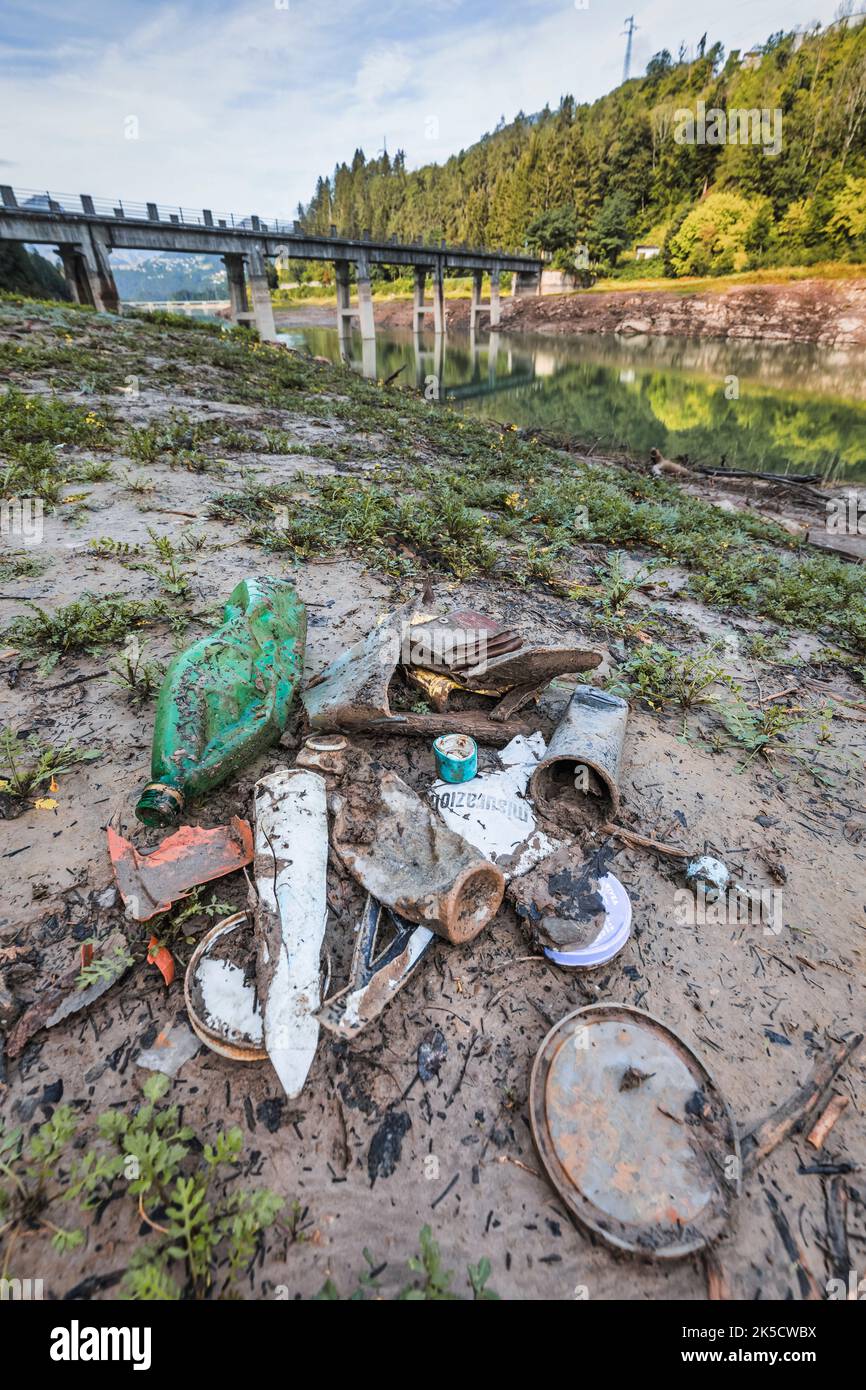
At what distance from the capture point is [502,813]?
295 cm

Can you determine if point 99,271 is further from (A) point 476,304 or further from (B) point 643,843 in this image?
(A) point 476,304

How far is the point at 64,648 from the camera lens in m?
3.88

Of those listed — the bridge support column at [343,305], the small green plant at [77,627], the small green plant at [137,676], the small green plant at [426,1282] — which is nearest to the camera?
the small green plant at [426,1282]

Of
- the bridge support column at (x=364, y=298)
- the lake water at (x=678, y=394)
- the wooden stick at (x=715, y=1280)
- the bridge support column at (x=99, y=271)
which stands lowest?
the wooden stick at (x=715, y=1280)

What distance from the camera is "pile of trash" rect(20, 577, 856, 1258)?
74.9 inches

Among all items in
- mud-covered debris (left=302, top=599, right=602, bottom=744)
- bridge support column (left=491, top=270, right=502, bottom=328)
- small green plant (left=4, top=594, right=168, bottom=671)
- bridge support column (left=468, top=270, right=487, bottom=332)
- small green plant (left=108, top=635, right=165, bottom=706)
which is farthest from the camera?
bridge support column (left=468, top=270, right=487, bottom=332)

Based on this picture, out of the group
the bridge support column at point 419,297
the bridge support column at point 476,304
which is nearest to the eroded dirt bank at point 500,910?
the bridge support column at point 419,297

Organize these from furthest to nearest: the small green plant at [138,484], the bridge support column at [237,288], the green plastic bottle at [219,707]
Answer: the bridge support column at [237,288] → the small green plant at [138,484] → the green plastic bottle at [219,707]

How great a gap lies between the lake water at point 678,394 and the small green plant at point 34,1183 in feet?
49.5

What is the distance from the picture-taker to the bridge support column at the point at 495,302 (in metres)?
46.7

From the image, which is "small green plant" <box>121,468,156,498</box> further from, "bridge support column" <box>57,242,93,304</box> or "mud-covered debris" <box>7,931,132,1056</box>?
"bridge support column" <box>57,242,93,304</box>

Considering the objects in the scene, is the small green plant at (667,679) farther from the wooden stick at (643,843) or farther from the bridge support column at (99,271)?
the bridge support column at (99,271)

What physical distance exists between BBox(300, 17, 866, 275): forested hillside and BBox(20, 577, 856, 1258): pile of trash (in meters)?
52.4

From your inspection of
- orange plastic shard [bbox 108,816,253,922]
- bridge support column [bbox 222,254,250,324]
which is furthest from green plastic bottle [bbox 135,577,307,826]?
bridge support column [bbox 222,254,250,324]
